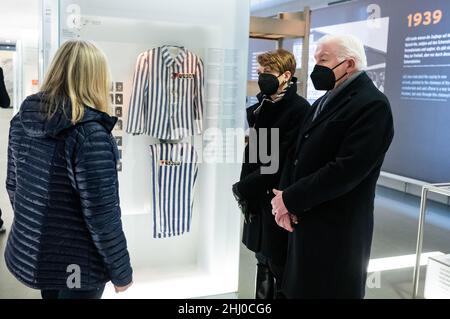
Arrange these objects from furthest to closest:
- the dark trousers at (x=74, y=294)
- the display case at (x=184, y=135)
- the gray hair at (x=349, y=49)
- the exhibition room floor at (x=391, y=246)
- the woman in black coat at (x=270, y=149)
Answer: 1. the exhibition room floor at (x=391, y=246)
2. the display case at (x=184, y=135)
3. the woman in black coat at (x=270, y=149)
4. the gray hair at (x=349, y=49)
5. the dark trousers at (x=74, y=294)

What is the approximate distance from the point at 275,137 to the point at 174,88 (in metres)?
0.94

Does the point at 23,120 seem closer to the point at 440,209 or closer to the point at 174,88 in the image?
the point at 174,88

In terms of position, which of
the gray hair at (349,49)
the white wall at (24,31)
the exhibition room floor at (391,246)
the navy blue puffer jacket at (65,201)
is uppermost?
the white wall at (24,31)

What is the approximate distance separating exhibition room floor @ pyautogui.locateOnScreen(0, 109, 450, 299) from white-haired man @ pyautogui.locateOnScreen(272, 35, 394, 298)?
0.30 feet

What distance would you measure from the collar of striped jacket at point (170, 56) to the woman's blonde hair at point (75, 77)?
1.24 meters

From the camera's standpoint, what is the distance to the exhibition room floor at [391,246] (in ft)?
10.1

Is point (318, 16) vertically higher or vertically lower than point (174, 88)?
higher

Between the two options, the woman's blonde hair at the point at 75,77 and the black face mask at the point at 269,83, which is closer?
the woman's blonde hair at the point at 75,77

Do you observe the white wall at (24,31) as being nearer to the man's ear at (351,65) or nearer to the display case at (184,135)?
the display case at (184,135)

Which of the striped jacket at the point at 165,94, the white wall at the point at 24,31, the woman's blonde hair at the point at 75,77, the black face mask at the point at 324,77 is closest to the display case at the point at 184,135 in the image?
the striped jacket at the point at 165,94

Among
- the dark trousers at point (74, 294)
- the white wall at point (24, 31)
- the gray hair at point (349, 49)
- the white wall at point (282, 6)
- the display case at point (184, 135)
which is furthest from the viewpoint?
the white wall at point (24, 31)

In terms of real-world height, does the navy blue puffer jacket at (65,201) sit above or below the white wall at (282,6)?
below
